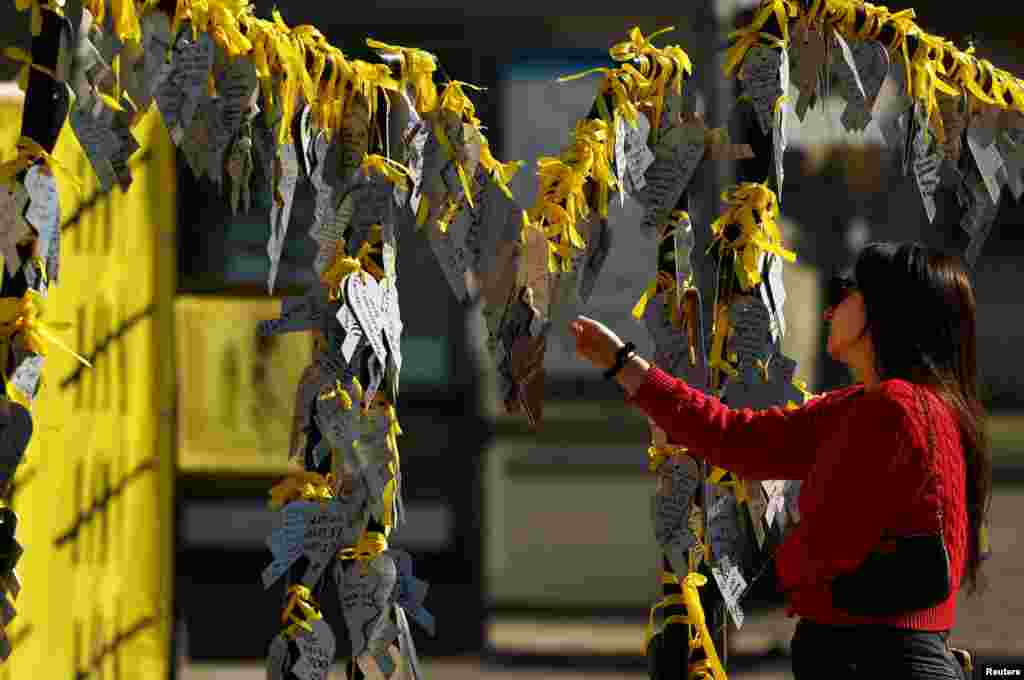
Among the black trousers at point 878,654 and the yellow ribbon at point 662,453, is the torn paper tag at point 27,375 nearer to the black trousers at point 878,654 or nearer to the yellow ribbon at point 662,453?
the yellow ribbon at point 662,453

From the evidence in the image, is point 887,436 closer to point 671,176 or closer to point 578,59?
point 671,176

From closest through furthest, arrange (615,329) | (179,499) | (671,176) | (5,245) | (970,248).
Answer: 1. (5,245)
2. (671,176)
3. (970,248)
4. (179,499)
5. (615,329)

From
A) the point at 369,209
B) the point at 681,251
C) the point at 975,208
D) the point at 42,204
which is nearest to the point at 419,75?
the point at 369,209

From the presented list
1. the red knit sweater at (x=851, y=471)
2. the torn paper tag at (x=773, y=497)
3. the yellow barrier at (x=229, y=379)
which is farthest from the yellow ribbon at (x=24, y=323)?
the yellow barrier at (x=229, y=379)

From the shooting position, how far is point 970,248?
3.13 meters

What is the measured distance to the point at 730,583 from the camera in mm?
2834

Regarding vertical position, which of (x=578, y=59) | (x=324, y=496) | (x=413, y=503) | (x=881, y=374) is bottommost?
(x=413, y=503)

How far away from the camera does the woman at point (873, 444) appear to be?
8.29 feet

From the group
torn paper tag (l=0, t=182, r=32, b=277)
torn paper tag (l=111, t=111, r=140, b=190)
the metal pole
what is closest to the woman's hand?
torn paper tag (l=111, t=111, r=140, b=190)

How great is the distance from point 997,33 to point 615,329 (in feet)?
6.71

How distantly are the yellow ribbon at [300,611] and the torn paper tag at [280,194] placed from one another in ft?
1.69

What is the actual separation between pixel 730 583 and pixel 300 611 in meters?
0.75

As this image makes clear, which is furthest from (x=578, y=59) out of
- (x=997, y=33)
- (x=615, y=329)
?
(x=997, y=33)

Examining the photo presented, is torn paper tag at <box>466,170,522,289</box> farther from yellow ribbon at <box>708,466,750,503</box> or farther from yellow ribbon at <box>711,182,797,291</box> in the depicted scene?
yellow ribbon at <box>708,466,750,503</box>
